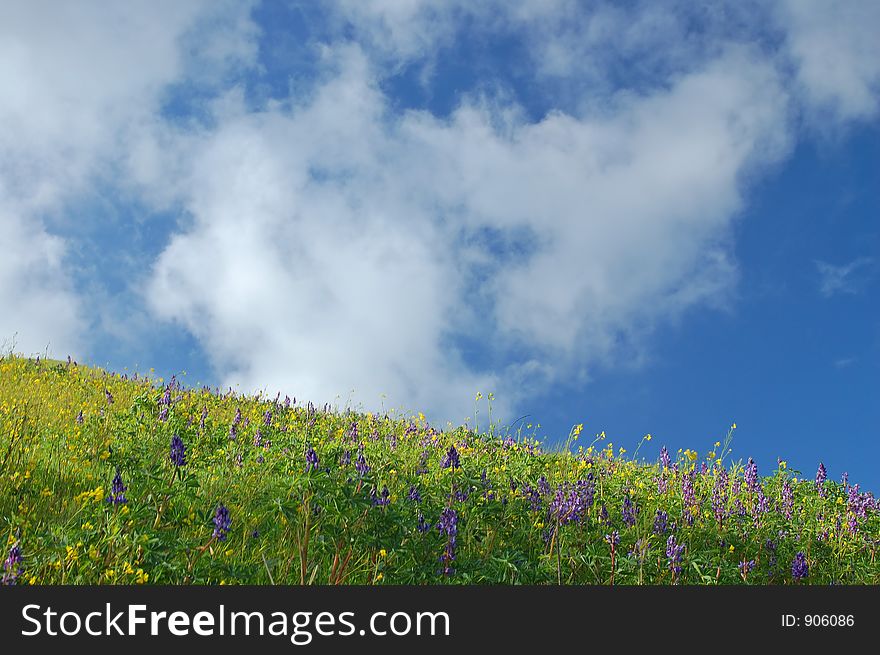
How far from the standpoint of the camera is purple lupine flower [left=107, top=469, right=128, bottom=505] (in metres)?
4.29

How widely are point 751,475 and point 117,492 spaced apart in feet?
23.7

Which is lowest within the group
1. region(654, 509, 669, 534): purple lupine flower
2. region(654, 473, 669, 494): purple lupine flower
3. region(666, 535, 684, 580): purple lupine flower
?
region(666, 535, 684, 580): purple lupine flower

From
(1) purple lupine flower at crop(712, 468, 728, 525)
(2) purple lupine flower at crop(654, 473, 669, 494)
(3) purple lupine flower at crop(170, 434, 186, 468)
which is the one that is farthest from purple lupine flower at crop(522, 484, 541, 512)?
(3) purple lupine flower at crop(170, 434, 186, 468)

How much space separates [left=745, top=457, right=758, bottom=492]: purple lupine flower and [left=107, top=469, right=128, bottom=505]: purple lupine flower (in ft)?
23.3

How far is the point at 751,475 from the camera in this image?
8.27m

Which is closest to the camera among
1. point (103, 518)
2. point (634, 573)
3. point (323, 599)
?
point (323, 599)

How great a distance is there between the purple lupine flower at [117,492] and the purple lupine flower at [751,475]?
7108mm

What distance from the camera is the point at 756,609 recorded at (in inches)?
134

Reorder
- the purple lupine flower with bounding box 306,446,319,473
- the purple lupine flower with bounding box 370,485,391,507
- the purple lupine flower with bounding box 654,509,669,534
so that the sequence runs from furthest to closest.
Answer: the purple lupine flower with bounding box 654,509,669,534 → the purple lupine flower with bounding box 306,446,319,473 → the purple lupine flower with bounding box 370,485,391,507

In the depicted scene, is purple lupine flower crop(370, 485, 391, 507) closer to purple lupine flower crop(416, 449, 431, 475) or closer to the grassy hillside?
the grassy hillside

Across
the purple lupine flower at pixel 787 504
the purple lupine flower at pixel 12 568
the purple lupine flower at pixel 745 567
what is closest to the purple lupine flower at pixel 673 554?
the purple lupine flower at pixel 745 567

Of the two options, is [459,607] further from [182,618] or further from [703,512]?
[703,512]

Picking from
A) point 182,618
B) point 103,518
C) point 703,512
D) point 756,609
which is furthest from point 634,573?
point 103,518

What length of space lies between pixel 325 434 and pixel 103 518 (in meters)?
4.60
